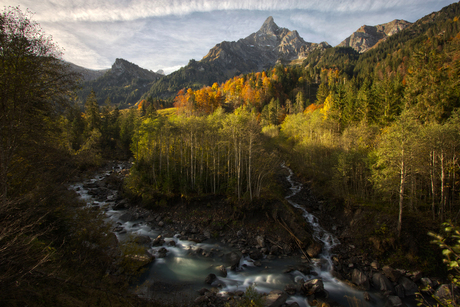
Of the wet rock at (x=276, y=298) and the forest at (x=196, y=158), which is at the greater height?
the forest at (x=196, y=158)

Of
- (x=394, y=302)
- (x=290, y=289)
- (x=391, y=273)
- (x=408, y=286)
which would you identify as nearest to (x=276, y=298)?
(x=290, y=289)

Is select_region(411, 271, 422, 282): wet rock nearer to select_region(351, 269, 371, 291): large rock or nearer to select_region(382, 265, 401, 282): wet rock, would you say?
select_region(382, 265, 401, 282): wet rock

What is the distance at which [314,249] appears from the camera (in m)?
17.3

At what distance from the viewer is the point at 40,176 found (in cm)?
993

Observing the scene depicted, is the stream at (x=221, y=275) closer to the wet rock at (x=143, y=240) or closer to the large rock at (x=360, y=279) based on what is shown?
the large rock at (x=360, y=279)

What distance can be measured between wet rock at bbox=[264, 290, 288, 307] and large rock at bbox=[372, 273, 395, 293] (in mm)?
6626

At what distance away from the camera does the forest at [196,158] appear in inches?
332

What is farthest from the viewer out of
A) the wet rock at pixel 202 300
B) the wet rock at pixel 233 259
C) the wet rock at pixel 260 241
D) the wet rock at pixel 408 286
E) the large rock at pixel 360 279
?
the wet rock at pixel 260 241

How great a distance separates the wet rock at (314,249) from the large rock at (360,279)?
298 centimetres

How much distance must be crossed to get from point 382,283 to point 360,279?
1.34m

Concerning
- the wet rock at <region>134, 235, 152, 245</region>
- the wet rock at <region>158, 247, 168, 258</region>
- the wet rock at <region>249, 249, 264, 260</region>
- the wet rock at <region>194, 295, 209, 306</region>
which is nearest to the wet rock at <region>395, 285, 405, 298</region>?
the wet rock at <region>249, 249, 264, 260</region>

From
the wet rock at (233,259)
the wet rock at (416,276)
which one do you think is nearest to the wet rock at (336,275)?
the wet rock at (416,276)

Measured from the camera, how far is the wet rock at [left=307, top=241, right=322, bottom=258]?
17.0 metres

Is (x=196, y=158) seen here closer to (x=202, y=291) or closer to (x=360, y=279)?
(x=202, y=291)
